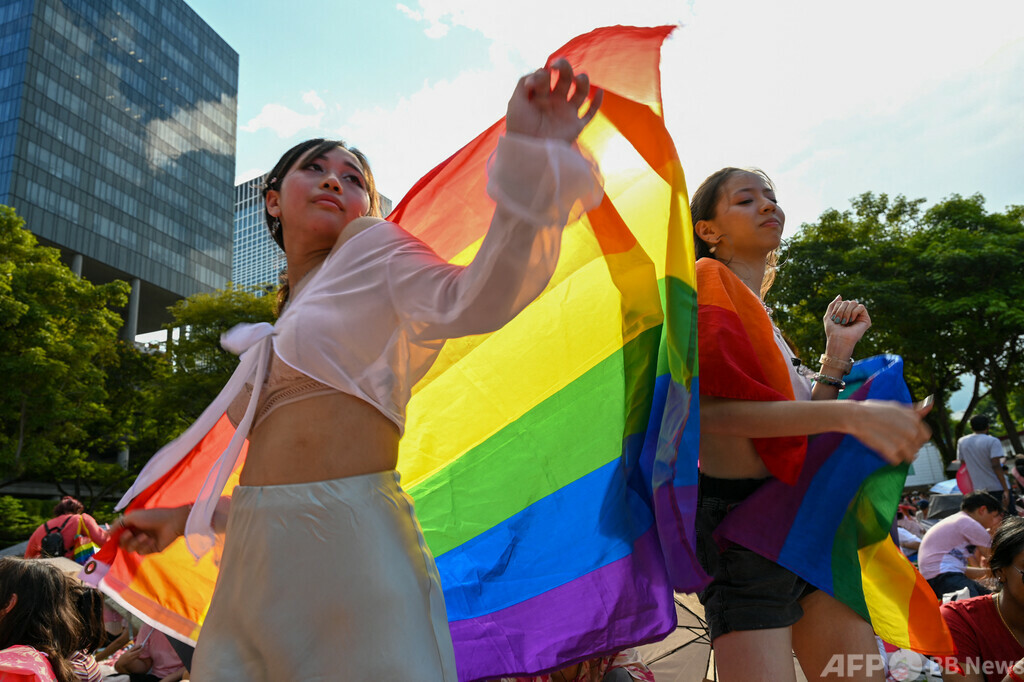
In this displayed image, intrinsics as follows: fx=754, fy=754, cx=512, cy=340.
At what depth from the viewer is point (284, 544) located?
1.38m

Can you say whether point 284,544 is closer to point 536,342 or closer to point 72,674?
point 536,342

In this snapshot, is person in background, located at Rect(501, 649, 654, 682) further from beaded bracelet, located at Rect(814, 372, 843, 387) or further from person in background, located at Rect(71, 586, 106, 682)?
person in background, located at Rect(71, 586, 106, 682)

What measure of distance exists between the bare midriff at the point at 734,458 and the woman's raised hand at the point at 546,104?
102 centimetres

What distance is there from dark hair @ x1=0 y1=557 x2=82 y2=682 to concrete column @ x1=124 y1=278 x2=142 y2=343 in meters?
38.7

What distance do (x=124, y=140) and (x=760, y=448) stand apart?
50358 mm

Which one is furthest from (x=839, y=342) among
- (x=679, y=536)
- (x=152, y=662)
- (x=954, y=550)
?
(x=152, y=662)

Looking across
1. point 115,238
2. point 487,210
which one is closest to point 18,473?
point 487,210

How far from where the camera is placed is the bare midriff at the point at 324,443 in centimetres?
145

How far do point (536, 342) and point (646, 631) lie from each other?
0.76 m

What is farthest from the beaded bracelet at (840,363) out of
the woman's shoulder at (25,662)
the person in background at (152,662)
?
the person in background at (152,662)

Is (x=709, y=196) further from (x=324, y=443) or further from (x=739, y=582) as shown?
(x=324, y=443)

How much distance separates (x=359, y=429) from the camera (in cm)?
149

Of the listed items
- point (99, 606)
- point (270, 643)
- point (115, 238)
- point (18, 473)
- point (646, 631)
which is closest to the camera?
point (270, 643)

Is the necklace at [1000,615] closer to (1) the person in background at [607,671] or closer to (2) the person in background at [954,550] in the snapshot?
(1) the person in background at [607,671]
